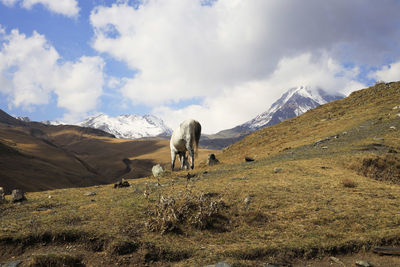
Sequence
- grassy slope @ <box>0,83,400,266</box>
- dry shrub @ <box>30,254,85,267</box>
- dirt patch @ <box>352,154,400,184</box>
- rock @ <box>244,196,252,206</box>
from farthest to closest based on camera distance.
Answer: dirt patch @ <box>352,154,400,184</box>
rock @ <box>244,196,252,206</box>
grassy slope @ <box>0,83,400,266</box>
dry shrub @ <box>30,254,85,267</box>

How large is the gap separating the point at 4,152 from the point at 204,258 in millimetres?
49987

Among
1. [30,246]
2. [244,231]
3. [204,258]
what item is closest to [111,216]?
[30,246]

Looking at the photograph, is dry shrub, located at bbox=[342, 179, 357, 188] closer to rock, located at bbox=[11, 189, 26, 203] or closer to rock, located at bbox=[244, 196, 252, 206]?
rock, located at bbox=[244, 196, 252, 206]

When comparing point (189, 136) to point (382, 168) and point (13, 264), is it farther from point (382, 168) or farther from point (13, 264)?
point (13, 264)

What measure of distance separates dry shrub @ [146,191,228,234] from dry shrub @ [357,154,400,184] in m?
8.84

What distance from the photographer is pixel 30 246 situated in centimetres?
629

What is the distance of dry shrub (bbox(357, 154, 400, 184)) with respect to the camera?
1221 centimetres

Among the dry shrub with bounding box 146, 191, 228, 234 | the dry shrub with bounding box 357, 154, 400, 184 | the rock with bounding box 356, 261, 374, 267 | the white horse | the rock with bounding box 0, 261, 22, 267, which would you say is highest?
the white horse

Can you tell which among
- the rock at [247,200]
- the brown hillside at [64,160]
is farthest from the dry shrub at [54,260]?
the brown hillside at [64,160]

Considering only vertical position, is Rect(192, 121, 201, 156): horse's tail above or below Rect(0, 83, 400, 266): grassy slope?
above

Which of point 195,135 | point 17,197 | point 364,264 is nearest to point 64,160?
point 195,135

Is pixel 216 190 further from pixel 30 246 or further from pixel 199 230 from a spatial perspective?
pixel 30 246

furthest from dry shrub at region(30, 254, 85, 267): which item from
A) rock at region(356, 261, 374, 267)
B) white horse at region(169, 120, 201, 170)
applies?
white horse at region(169, 120, 201, 170)

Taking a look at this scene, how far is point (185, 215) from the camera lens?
748 centimetres
